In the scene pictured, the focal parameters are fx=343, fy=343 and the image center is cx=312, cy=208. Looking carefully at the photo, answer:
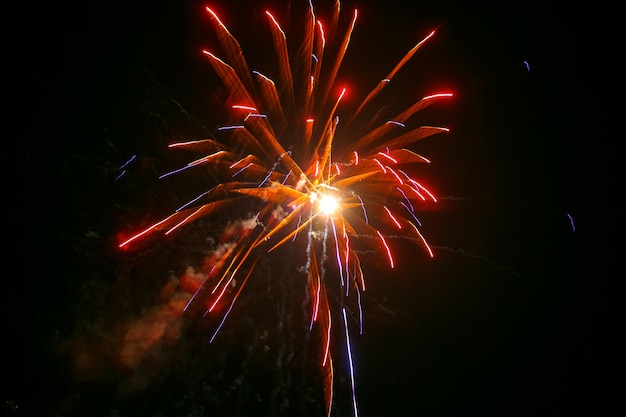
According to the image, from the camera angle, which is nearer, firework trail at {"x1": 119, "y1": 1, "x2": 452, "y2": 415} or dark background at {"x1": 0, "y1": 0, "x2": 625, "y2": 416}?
dark background at {"x1": 0, "y1": 0, "x2": 625, "y2": 416}

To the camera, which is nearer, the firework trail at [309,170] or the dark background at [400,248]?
the dark background at [400,248]

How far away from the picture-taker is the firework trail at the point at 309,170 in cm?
497

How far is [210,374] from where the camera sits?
4.18 metres

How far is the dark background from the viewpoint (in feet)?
13.4

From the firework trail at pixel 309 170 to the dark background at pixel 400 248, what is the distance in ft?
1.18

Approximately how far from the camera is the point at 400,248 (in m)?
5.15

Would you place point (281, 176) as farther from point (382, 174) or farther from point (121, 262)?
point (121, 262)

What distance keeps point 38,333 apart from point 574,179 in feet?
25.6

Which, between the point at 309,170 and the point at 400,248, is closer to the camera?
the point at 400,248

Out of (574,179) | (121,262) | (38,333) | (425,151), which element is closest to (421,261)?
(425,151)

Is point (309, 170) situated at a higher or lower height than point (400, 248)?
higher

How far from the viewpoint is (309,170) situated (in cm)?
533

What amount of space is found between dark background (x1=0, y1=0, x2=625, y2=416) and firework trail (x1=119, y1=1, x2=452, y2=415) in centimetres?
36

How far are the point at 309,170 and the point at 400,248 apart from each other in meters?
1.82
